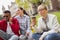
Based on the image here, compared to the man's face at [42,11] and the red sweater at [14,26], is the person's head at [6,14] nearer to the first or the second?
the red sweater at [14,26]

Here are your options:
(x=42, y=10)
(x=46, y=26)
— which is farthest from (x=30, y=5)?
(x=46, y=26)

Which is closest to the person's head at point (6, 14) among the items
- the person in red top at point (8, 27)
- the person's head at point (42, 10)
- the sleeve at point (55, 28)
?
the person in red top at point (8, 27)

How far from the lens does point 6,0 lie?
259 cm

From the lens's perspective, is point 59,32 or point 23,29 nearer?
point 59,32

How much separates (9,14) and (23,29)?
0.29m

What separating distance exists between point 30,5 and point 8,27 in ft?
1.47

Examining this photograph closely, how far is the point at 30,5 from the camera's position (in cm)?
254

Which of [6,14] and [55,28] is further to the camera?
[6,14]

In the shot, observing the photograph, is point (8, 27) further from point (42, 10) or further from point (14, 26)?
point (42, 10)

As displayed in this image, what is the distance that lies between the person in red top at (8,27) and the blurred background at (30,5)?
8 centimetres

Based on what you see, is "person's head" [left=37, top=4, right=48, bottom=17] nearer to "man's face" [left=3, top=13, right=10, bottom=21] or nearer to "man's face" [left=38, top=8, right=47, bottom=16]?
"man's face" [left=38, top=8, right=47, bottom=16]

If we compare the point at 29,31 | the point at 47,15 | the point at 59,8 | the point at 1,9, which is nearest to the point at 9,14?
the point at 1,9

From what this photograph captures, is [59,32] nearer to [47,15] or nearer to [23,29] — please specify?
[47,15]

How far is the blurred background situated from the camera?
8.03 feet
